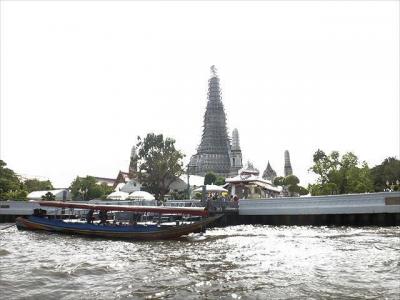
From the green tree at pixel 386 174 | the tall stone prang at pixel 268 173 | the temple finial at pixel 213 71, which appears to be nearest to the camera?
the green tree at pixel 386 174

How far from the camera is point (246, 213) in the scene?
39000 millimetres

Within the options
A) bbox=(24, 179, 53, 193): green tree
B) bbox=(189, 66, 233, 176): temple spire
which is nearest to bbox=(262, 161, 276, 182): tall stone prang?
bbox=(189, 66, 233, 176): temple spire

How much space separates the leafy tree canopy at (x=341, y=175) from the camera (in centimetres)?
4688

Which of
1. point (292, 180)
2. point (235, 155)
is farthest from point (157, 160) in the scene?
point (235, 155)

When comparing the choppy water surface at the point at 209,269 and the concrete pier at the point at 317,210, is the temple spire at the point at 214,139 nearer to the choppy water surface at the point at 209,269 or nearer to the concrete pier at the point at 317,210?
the concrete pier at the point at 317,210

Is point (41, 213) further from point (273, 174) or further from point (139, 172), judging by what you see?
point (273, 174)

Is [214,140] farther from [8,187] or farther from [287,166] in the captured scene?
[8,187]

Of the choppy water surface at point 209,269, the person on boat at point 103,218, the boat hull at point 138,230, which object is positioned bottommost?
the choppy water surface at point 209,269

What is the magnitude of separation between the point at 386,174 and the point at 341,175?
1164cm

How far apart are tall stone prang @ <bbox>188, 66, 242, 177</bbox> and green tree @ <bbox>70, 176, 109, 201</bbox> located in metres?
42.8

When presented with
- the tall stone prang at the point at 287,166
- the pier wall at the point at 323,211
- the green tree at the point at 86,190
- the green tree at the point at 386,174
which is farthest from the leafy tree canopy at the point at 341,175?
the tall stone prang at the point at 287,166

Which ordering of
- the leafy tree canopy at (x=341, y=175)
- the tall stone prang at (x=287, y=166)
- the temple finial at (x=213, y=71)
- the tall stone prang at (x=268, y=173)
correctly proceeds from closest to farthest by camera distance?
1. the leafy tree canopy at (x=341, y=175)
2. the temple finial at (x=213, y=71)
3. the tall stone prang at (x=287, y=166)
4. the tall stone prang at (x=268, y=173)

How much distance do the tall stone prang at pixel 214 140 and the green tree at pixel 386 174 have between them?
49.7 metres

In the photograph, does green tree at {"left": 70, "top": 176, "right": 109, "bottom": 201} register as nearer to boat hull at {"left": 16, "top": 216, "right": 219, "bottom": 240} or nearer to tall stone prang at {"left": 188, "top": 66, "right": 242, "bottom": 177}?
boat hull at {"left": 16, "top": 216, "right": 219, "bottom": 240}
